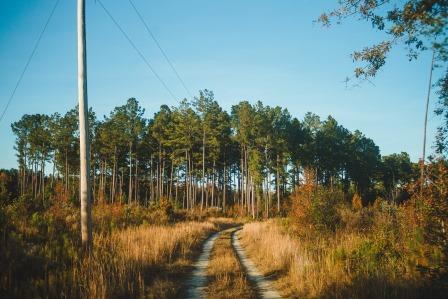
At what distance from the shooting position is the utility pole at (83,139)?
26.3ft

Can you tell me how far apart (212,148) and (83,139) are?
43302 mm

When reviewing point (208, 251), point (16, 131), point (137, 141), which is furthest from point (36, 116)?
point (208, 251)

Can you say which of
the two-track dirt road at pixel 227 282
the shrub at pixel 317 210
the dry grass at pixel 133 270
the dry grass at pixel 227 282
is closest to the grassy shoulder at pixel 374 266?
the two-track dirt road at pixel 227 282

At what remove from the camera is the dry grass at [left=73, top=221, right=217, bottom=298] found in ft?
21.4

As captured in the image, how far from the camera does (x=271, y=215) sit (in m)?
49.5

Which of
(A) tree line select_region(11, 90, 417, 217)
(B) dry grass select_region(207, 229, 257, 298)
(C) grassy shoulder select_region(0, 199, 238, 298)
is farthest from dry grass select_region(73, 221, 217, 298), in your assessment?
(A) tree line select_region(11, 90, 417, 217)

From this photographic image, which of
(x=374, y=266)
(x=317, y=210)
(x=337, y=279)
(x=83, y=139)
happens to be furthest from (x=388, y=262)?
(x=83, y=139)

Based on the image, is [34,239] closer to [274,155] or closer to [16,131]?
[274,155]

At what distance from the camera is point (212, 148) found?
169 ft

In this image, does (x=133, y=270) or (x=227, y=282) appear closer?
(x=133, y=270)

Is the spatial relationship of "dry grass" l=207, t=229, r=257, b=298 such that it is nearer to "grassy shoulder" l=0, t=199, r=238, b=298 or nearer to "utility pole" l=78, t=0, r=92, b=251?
"grassy shoulder" l=0, t=199, r=238, b=298

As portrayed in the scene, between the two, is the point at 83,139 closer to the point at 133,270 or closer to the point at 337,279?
the point at 133,270

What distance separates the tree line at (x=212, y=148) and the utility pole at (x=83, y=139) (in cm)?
3126

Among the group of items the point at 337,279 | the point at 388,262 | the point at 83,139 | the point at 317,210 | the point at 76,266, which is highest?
the point at 83,139
